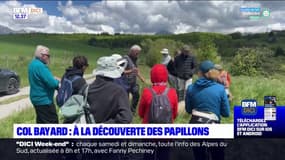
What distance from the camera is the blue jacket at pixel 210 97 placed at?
371cm

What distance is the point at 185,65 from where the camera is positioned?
4867 mm

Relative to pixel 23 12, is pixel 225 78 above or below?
below

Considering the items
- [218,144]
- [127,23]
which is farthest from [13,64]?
[218,144]

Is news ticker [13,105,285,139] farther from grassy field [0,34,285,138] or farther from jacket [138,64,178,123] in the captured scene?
jacket [138,64,178,123]

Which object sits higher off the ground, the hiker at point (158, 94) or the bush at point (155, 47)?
the bush at point (155, 47)

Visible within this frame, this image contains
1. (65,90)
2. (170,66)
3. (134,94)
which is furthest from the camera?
(170,66)

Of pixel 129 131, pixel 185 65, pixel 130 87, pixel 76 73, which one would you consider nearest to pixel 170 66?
pixel 185 65

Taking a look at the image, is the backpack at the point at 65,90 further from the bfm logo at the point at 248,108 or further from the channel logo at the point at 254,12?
the channel logo at the point at 254,12

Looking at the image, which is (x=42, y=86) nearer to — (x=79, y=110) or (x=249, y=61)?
(x=79, y=110)

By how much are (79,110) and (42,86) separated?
1.00 metres

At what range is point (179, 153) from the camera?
4469 mm

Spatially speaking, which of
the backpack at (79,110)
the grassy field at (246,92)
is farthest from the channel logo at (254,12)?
the backpack at (79,110)

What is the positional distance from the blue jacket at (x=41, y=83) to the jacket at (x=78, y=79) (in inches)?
7.1

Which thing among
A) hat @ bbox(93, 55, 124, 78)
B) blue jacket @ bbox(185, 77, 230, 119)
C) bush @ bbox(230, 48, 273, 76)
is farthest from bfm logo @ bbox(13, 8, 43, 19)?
bush @ bbox(230, 48, 273, 76)
